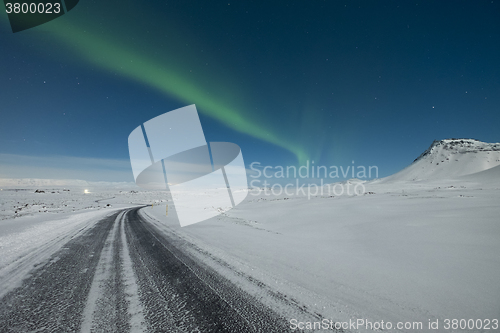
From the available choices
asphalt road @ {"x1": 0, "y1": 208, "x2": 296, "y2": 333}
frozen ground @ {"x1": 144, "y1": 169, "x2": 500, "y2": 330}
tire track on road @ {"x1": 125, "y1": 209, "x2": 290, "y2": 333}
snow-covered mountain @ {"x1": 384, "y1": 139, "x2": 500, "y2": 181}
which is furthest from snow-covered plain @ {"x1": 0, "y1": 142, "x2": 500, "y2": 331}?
snow-covered mountain @ {"x1": 384, "y1": 139, "x2": 500, "y2": 181}

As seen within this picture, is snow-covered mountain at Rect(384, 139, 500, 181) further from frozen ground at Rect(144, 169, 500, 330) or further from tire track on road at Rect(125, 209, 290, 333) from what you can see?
tire track on road at Rect(125, 209, 290, 333)

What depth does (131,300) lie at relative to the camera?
298cm

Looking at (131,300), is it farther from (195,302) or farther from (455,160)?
(455,160)

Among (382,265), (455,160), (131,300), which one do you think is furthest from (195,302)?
(455,160)

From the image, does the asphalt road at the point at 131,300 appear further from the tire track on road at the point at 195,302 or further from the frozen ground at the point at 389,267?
the frozen ground at the point at 389,267

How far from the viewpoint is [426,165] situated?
81.9 meters

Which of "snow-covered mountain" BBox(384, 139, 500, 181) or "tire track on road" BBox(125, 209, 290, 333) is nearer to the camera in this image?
"tire track on road" BBox(125, 209, 290, 333)

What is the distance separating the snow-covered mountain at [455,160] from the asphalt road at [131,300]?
88180mm

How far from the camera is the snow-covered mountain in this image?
6868 centimetres

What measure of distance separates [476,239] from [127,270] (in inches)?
378

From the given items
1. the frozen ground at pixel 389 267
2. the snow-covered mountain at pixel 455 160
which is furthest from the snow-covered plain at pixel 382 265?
the snow-covered mountain at pixel 455 160

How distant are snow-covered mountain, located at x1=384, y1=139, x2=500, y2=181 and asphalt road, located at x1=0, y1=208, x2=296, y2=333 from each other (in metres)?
88.2

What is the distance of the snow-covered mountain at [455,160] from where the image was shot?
68.7 m

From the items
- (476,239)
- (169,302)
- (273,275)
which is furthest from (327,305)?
(476,239)
